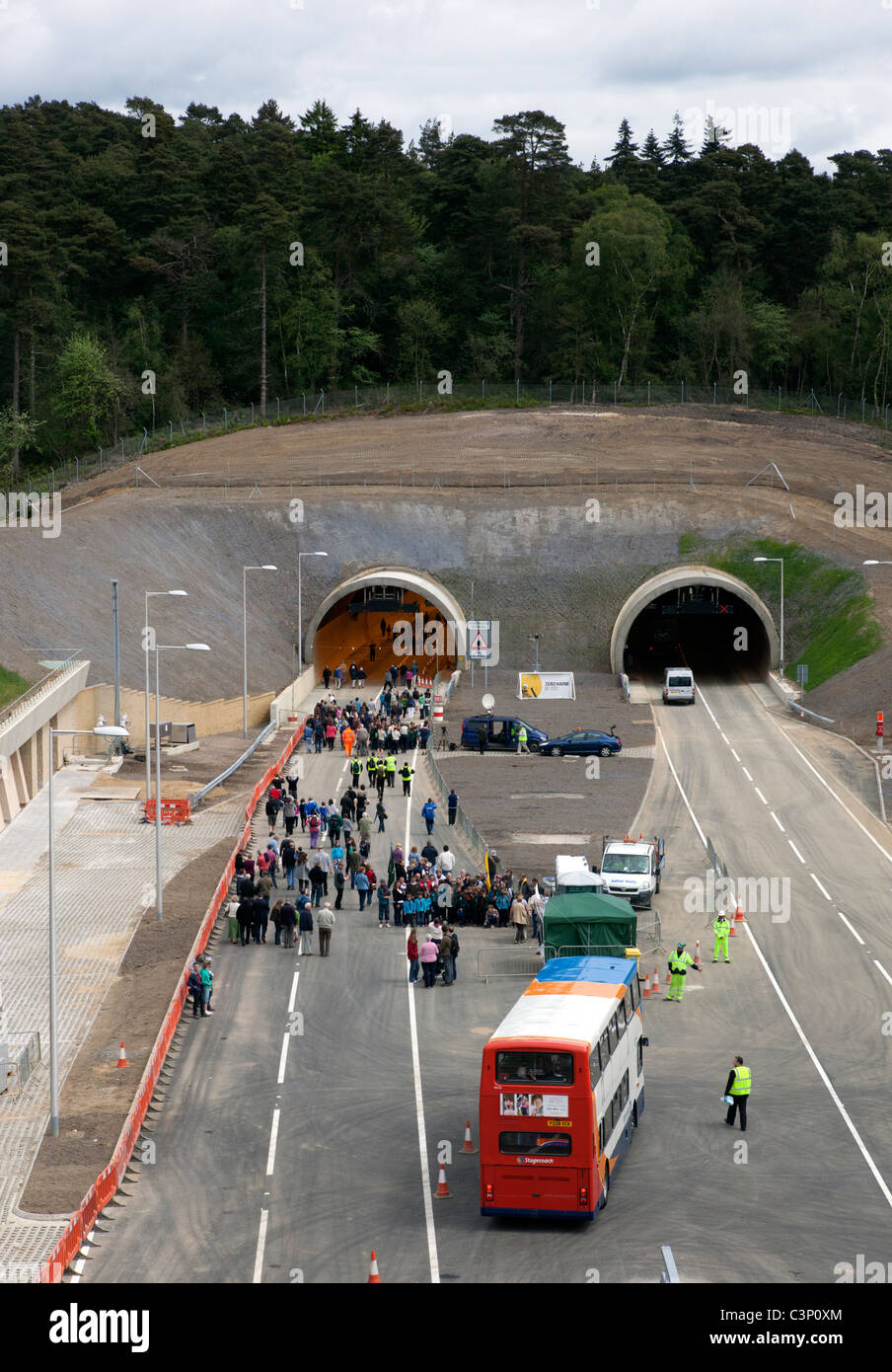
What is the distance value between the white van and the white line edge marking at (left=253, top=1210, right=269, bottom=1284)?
4694 cm

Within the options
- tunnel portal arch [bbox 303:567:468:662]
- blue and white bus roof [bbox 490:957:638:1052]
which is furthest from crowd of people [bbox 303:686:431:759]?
blue and white bus roof [bbox 490:957:638:1052]

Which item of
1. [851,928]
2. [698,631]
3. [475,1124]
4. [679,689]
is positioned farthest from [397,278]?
[475,1124]

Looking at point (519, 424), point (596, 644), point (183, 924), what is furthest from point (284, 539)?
point (183, 924)

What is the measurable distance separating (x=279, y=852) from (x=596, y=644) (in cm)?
3566

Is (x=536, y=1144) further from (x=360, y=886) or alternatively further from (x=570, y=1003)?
(x=360, y=886)

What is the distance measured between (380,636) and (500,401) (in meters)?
27.0

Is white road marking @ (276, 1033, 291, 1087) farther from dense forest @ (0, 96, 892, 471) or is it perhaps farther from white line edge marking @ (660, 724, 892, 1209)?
dense forest @ (0, 96, 892, 471)

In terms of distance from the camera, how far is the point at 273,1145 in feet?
90.2

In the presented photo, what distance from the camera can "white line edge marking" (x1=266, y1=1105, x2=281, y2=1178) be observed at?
87.0 feet

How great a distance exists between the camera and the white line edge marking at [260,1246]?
22.6 metres

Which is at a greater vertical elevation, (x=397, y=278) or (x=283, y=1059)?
(x=397, y=278)

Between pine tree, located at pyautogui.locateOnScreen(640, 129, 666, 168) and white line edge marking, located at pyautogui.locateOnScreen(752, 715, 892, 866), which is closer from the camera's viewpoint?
white line edge marking, located at pyautogui.locateOnScreen(752, 715, 892, 866)

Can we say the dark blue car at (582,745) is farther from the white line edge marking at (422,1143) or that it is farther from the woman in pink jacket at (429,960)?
the woman in pink jacket at (429,960)

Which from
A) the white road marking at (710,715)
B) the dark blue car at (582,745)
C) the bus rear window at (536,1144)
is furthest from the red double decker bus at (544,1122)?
the white road marking at (710,715)
